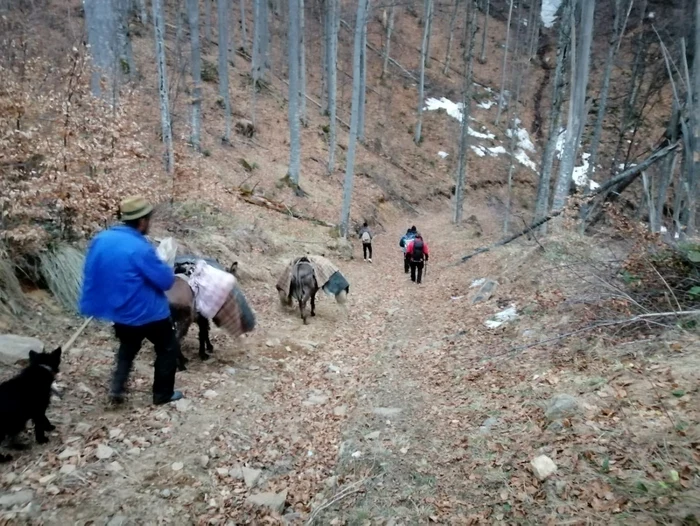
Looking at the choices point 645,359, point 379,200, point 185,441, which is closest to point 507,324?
point 645,359

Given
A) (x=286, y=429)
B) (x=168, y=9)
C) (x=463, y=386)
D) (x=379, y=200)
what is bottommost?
(x=286, y=429)

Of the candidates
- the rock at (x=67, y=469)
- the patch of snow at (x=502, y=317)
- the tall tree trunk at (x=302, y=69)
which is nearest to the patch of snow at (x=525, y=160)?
the tall tree trunk at (x=302, y=69)

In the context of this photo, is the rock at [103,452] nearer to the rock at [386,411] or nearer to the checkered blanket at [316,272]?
the rock at [386,411]

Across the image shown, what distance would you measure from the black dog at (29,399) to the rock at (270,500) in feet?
6.50

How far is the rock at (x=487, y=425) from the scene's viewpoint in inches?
168

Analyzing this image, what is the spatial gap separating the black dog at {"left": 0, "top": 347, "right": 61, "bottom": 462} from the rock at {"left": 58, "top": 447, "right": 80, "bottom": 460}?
0.26m

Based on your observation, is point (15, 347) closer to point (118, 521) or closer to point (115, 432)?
point (115, 432)

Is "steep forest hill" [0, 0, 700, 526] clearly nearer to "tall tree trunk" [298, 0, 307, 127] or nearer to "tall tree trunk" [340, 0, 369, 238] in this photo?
"tall tree trunk" [340, 0, 369, 238]

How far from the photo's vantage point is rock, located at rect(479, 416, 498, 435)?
14.0ft

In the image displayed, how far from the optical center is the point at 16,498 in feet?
10.7

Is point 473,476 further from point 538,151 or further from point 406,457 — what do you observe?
point 538,151

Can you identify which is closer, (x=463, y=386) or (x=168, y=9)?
(x=463, y=386)

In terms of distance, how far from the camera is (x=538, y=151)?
40562mm

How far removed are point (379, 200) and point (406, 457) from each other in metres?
23.4
